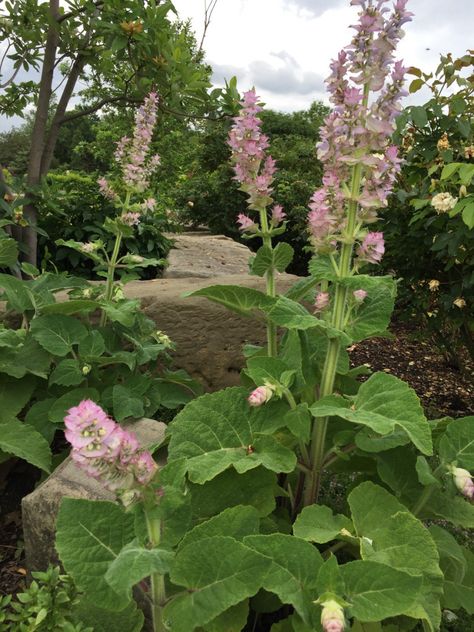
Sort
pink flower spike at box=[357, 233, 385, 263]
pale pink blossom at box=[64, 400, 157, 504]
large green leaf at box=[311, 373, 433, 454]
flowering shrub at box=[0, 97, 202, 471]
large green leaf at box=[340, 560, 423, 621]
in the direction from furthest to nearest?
1. flowering shrub at box=[0, 97, 202, 471]
2. pink flower spike at box=[357, 233, 385, 263]
3. large green leaf at box=[311, 373, 433, 454]
4. large green leaf at box=[340, 560, 423, 621]
5. pale pink blossom at box=[64, 400, 157, 504]

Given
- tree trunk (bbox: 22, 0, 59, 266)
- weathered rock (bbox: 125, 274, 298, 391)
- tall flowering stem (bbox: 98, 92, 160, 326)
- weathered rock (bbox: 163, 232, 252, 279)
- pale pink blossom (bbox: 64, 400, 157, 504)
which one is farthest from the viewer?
weathered rock (bbox: 163, 232, 252, 279)

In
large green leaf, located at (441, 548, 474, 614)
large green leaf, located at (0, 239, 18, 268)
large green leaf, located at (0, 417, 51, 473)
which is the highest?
large green leaf, located at (0, 239, 18, 268)

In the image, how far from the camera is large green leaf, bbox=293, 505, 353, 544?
1329 mm

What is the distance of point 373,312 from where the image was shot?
168cm

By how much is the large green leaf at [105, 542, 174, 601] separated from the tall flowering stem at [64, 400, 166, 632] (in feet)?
0.20

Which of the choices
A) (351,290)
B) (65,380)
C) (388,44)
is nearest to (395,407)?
(351,290)

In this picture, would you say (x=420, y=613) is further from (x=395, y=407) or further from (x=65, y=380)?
(x=65, y=380)

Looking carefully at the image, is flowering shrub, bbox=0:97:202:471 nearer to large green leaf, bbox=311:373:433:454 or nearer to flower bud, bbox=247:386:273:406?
flower bud, bbox=247:386:273:406

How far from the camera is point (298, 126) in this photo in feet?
49.3

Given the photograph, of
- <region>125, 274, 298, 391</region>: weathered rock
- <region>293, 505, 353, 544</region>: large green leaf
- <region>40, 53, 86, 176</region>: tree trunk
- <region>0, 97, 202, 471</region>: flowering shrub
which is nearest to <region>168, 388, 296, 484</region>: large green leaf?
<region>293, 505, 353, 544</region>: large green leaf

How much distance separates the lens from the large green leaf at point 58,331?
7.38ft

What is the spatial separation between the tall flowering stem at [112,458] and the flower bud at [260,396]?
0.42m

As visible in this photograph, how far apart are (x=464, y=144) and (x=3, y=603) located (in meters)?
3.60

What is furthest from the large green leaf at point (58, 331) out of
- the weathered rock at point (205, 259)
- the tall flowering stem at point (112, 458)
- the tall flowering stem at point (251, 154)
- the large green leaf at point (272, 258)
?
the weathered rock at point (205, 259)
